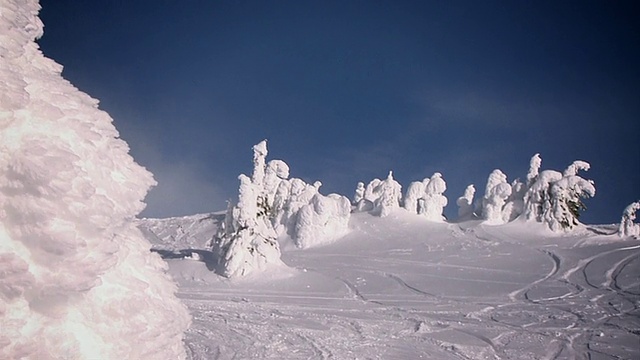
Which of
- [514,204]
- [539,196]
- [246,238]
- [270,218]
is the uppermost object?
[539,196]

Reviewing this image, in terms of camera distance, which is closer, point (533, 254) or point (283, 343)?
point (283, 343)

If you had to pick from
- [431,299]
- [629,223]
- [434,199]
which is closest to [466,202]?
[434,199]

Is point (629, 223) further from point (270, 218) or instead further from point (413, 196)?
point (270, 218)

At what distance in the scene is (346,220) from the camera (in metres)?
37.5

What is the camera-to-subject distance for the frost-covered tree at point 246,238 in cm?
2173

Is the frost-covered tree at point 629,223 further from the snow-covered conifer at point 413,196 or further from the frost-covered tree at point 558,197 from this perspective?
the snow-covered conifer at point 413,196

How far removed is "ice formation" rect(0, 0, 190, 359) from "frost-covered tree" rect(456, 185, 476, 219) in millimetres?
42237

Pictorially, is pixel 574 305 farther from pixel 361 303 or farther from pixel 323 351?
pixel 323 351

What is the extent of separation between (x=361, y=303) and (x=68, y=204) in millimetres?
14875

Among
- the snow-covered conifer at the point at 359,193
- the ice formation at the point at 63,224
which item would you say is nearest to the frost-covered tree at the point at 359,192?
the snow-covered conifer at the point at 359,193

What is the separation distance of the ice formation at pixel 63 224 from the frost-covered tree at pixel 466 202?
1663 inches

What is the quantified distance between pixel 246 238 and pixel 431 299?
30.1 ft

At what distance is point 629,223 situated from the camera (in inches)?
1243

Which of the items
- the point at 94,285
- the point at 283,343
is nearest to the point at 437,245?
the point at 283,343
